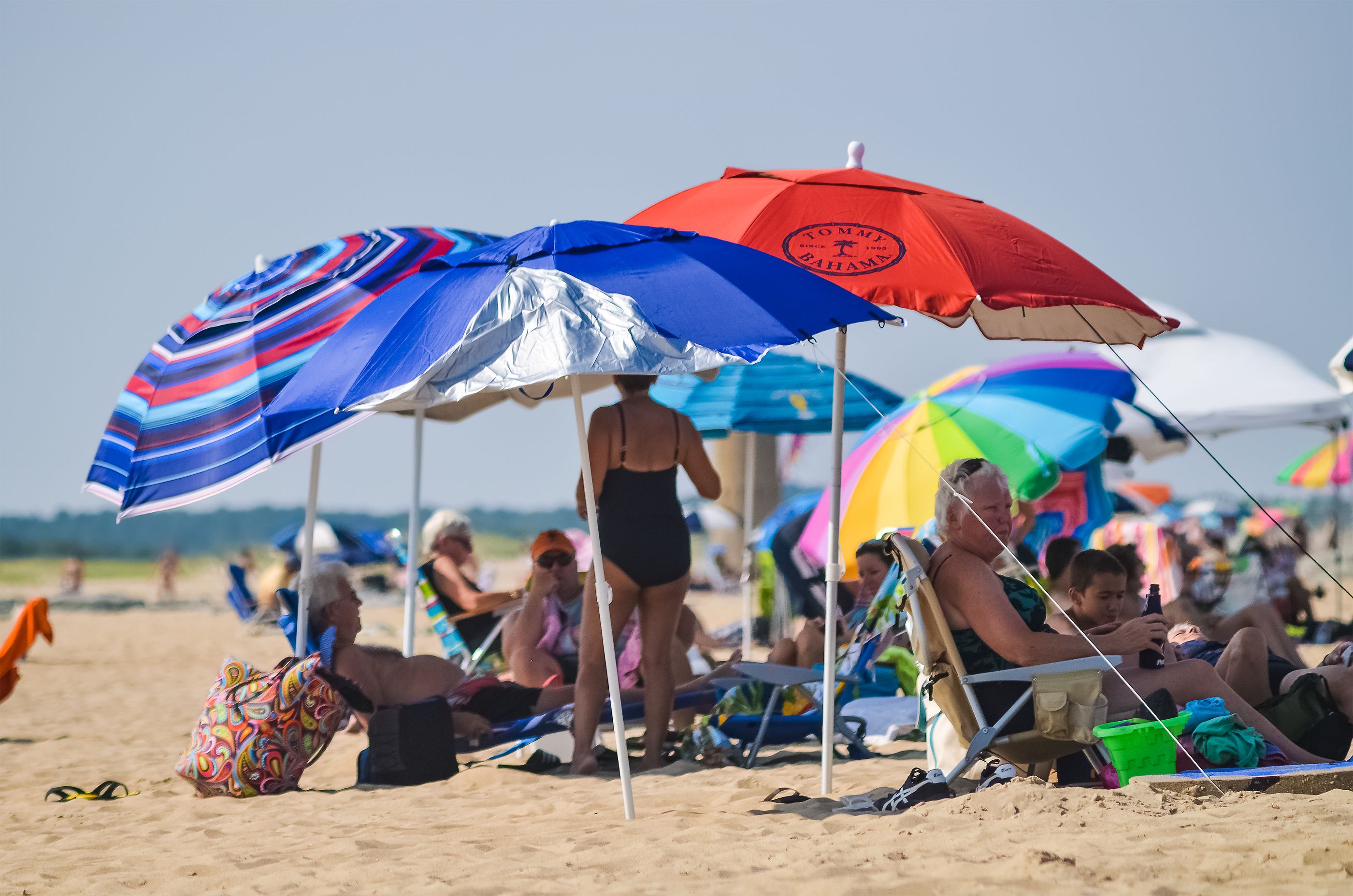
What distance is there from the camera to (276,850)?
3389 mm

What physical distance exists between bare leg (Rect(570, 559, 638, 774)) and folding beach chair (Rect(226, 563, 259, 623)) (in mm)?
11951

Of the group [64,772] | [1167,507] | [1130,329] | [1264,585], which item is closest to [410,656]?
[64,772]

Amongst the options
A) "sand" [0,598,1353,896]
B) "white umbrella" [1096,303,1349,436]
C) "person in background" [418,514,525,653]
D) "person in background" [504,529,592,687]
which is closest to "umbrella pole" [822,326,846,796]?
"sand" [0,598,1353,896]

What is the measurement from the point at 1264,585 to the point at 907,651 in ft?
17.7

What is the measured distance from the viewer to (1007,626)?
3.50m

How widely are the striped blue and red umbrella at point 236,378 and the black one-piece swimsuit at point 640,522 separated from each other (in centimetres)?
92

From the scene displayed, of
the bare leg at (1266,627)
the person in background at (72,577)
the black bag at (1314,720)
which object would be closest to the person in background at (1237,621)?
the bare leg at (1266,627)

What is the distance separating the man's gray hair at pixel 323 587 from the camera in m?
4.77

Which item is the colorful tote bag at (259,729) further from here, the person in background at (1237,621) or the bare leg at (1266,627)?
the bare leg at (1266,627)

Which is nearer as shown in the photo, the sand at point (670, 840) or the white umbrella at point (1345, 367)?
the sand at point (670, 840)

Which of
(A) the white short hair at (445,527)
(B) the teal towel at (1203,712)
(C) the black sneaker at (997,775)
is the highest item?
(A) the white short hair at (445,527)

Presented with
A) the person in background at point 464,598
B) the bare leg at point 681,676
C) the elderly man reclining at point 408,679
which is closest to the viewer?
the elderly man reclining at point 408,679

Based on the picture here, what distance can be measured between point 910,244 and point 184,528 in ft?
299

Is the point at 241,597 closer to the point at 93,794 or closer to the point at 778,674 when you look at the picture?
the point at 93,794
